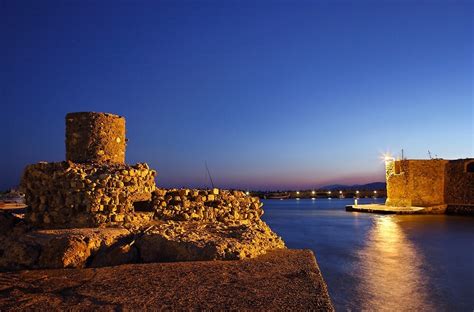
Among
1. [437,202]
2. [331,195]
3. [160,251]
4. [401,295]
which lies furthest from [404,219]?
[331,195]

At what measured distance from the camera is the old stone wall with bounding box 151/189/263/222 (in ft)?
20.9

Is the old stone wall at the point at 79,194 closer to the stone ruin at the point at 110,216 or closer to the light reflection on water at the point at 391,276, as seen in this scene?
the stone ruin at the point at 110,216

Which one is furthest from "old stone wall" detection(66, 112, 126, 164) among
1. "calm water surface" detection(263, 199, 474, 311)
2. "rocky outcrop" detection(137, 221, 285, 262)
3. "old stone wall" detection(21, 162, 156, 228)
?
"calm water surface" detection(263, 199, 474, 311)

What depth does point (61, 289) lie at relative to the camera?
150 inches

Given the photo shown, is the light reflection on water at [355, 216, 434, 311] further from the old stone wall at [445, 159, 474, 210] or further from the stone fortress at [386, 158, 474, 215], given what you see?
the old stone wall at [445, 159, 474, 210]

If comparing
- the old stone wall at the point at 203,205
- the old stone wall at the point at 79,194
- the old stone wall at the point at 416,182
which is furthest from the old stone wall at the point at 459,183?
the old stone wall at the point at 79,194

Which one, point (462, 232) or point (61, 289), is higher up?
point (61, 289)

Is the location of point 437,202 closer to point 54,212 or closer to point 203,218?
point 203,218

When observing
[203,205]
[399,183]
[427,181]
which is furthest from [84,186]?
[427,181]

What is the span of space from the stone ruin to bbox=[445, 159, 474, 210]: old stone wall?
23912 mm

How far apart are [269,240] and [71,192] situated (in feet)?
10.3

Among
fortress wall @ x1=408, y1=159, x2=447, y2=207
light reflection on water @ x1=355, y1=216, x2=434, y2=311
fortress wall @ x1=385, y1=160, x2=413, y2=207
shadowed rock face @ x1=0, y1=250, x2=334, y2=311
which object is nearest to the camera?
shadowed rock face @ x1=0, y1=250, x2=334, y2=311

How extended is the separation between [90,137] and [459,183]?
88.2 feet

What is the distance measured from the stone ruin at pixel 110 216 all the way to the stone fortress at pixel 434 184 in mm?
22421
